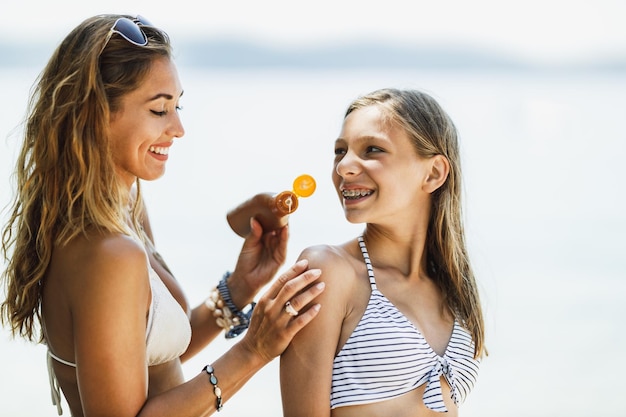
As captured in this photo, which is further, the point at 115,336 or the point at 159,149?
the point at 159,149

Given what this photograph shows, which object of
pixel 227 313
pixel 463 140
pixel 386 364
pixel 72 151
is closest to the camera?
pixel 72 151

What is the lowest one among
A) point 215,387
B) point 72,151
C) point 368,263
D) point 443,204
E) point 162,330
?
point 215,387

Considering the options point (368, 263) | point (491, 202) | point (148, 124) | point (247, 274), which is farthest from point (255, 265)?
point (491, 202)

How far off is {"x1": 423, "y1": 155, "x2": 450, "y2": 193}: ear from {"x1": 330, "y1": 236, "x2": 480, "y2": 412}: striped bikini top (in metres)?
0.31

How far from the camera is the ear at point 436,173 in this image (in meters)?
2.15

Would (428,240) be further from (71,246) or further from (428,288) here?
(71,246)

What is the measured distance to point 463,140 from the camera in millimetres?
5574

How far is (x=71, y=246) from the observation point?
1.76m

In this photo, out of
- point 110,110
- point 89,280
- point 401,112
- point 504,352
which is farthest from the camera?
point 504,352

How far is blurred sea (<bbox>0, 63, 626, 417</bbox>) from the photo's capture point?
490cm

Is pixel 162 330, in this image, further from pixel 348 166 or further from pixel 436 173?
pixel 436 173

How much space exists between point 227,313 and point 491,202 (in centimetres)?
614

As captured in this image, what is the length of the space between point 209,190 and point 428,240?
605 cm

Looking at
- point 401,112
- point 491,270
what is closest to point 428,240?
point 401,112
